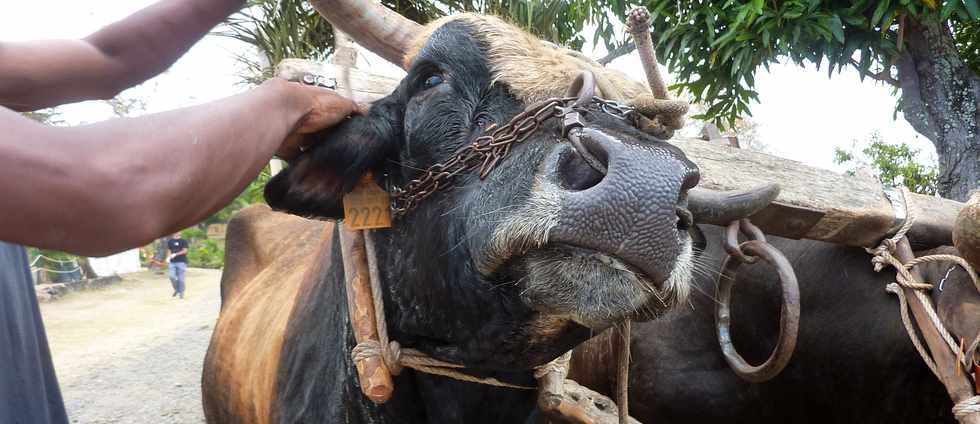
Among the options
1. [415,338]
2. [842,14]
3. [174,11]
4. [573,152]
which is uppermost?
[842,14]

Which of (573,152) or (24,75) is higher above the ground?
(24,75)

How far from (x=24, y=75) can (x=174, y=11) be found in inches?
14.5

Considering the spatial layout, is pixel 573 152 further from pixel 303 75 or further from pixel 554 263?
pixel 303 75

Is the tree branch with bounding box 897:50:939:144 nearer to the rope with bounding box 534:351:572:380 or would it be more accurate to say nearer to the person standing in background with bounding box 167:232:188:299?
the rope with bounding box 534:351:572:380

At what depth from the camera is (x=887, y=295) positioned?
2523 millimetres

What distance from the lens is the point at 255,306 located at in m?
3.44

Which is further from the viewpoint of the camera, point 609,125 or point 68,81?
point 68,81

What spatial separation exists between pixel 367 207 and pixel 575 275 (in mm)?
710

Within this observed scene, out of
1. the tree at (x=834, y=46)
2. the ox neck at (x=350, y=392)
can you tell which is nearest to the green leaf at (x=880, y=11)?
the tree at (x=834, y=46)

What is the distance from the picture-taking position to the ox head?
1.30 meters

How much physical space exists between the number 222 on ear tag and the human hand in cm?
21

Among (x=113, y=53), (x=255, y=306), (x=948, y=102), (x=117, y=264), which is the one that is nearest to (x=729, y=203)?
(x=113, y=53)

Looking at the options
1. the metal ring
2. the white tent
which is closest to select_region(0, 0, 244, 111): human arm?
the metal ring

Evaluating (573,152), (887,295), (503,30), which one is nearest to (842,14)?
(887,295)
